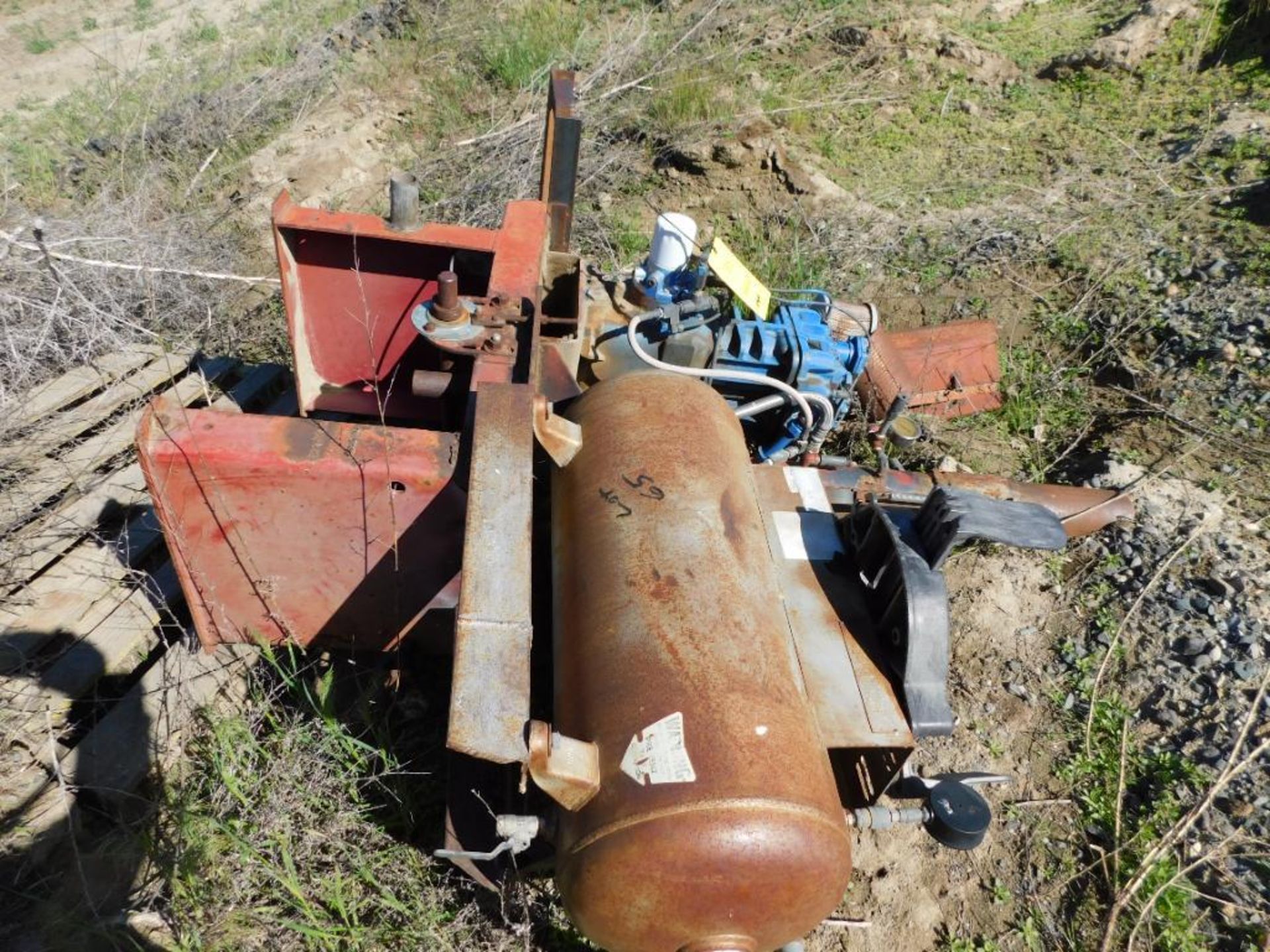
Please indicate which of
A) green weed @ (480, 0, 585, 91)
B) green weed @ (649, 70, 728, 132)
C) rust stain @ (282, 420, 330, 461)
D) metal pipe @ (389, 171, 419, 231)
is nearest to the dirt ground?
green weed @ (480, 0, 585, 91)

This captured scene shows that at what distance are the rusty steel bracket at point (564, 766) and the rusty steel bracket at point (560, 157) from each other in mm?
2187

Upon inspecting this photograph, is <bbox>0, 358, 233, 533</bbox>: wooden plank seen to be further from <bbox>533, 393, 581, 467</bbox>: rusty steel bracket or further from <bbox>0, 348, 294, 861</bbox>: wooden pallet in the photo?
<bbox>533, 393, 581, 467</bbox>: rusty steel bracket

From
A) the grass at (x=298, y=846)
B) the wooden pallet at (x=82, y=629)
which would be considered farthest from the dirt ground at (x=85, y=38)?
the grass at (x=298, y=846)

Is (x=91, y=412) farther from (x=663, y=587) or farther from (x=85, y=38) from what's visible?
(x=85, y=38)

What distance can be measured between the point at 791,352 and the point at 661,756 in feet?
6.33

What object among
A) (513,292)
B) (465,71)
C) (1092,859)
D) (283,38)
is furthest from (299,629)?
(283,38)

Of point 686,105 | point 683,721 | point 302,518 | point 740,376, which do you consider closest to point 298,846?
point 302,518

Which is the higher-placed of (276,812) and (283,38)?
(283,38)

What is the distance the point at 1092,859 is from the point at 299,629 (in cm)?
271

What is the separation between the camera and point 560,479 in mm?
2012

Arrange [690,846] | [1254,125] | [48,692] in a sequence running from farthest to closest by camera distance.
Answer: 1. [1254,125]
2. [48,692]
3. [690,846]

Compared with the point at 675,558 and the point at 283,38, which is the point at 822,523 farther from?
the point at 283,38

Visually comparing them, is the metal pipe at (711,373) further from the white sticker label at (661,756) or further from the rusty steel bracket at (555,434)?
the white sticker label at (661,756)

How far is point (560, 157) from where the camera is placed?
9.61 ft
